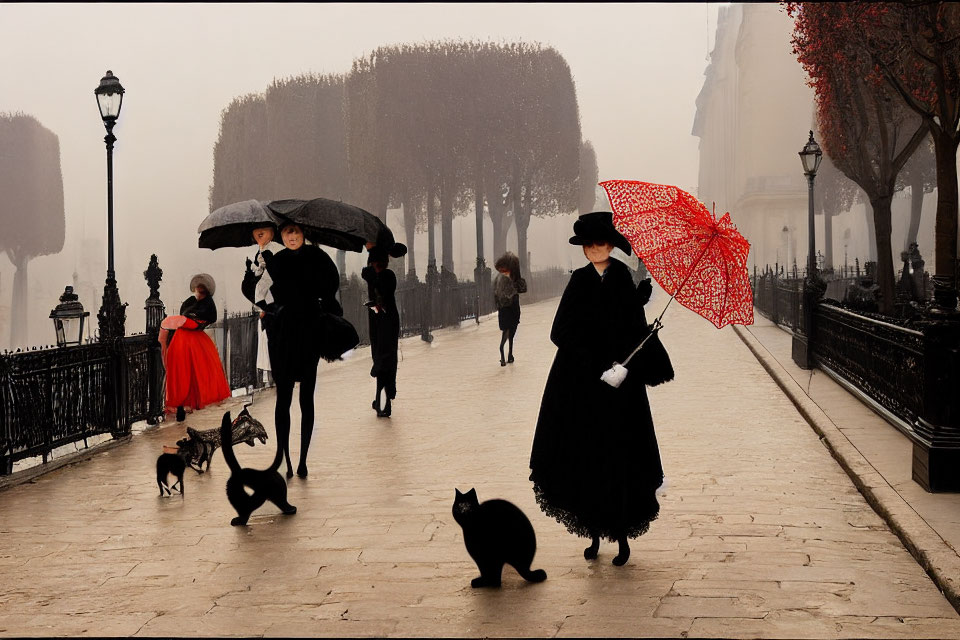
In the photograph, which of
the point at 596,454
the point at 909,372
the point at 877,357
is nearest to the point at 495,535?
the point at 596,454

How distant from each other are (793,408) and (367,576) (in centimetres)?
700

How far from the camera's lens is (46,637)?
4.03m

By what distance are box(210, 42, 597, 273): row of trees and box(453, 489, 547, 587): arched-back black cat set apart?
1184 inches

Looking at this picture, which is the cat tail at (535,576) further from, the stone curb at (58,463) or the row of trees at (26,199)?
the row of trees at (26,199)

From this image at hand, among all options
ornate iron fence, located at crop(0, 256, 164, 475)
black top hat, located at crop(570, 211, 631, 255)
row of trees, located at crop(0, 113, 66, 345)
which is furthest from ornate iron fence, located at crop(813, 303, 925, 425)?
row of trees, located at crop(0, 113, 66, 345)

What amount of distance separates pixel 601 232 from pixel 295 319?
2.84 m

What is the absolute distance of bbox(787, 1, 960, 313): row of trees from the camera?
1333 centimetres

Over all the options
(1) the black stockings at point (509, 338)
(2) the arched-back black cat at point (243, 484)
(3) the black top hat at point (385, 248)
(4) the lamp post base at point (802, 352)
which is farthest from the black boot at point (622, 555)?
(1) the black stockings at point (509, 338)

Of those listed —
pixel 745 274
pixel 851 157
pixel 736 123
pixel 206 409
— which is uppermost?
pixel 736 123

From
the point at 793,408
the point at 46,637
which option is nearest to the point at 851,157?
the point at 793,408

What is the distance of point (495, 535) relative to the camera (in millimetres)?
4457

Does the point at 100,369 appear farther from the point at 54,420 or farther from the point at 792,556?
the point at 792,556

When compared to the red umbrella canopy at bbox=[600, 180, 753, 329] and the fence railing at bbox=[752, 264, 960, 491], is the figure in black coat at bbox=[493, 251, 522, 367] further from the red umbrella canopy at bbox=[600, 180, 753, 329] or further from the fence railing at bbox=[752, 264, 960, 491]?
the red umbrella canopy at bbox=[600, 180, 753, 329]

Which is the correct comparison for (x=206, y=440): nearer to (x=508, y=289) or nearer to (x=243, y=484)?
(x=243, y=484)
